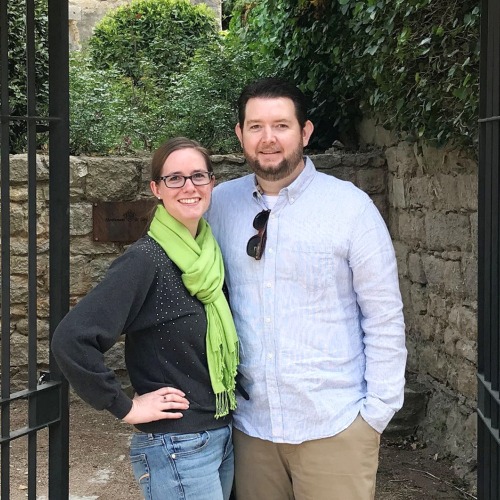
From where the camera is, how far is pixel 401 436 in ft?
17.2

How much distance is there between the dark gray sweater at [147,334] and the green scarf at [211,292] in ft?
0.08

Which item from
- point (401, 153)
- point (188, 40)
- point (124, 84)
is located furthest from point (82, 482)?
point (188, 40)

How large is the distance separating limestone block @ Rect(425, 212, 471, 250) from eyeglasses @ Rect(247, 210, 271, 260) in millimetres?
2185

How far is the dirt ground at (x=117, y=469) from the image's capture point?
444 cm

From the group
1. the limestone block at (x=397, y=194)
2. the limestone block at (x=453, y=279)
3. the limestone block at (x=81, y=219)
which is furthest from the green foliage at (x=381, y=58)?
the limestone block at (x=81, y=219)

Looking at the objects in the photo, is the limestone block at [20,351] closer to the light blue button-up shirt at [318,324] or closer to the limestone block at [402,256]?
the limestone block at [402,256]

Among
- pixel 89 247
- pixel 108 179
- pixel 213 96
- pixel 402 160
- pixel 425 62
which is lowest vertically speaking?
pixel 89 247

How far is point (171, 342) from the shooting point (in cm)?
239

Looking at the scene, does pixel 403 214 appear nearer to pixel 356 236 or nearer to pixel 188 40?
pixel 356 236

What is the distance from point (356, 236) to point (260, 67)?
456 centimetres

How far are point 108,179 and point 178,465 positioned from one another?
3622 millimetres

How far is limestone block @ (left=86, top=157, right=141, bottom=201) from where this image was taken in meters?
5.73

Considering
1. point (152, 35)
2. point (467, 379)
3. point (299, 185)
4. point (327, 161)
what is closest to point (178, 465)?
point (299, 185)

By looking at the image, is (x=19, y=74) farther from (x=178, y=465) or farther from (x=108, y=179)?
(x=178, y=465)
